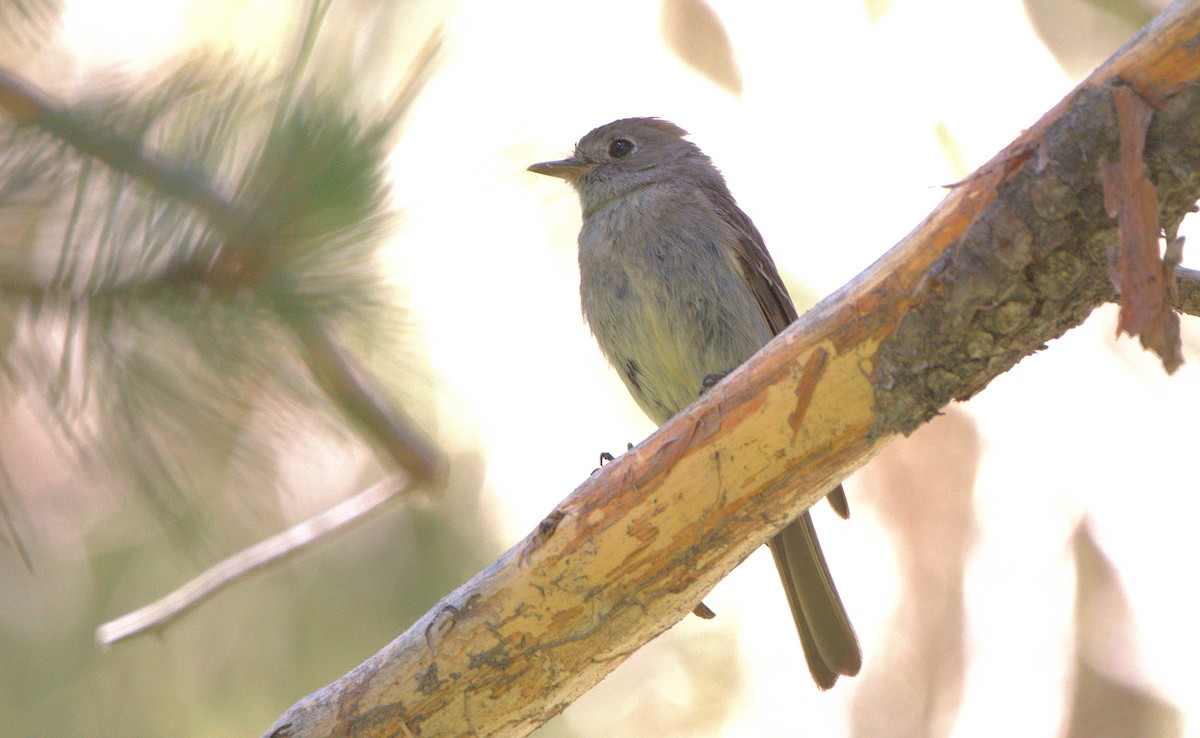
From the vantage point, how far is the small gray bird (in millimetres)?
3689

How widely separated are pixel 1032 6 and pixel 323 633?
4551mm

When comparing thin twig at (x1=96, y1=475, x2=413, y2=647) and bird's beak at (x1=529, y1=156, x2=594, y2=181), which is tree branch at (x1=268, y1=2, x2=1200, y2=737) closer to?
thin twig at (x1=96, y1=475, x2=413, y2=647)

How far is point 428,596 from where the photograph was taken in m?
4.01

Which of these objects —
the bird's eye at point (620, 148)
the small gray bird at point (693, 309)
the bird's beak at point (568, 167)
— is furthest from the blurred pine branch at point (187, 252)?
the bird's eye at point (620, 148)

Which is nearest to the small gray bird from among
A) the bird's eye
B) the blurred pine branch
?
the bird's eye

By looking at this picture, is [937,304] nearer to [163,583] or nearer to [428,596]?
[428,596]

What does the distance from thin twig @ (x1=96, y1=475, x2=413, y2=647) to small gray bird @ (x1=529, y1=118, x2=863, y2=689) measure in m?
1.01

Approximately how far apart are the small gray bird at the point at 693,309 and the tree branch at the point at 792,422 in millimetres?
1045

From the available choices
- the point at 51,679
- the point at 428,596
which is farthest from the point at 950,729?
the point at 51,679

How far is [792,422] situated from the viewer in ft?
8.16

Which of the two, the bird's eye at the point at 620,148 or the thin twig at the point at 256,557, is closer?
the thin twig at the point at 256,557

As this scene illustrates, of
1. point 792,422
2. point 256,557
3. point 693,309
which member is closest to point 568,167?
point 693,309

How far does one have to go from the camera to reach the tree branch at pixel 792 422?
212cm

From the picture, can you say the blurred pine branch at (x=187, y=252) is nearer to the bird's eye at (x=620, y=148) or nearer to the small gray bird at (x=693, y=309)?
the small gray bird at (x=693, y=309)
